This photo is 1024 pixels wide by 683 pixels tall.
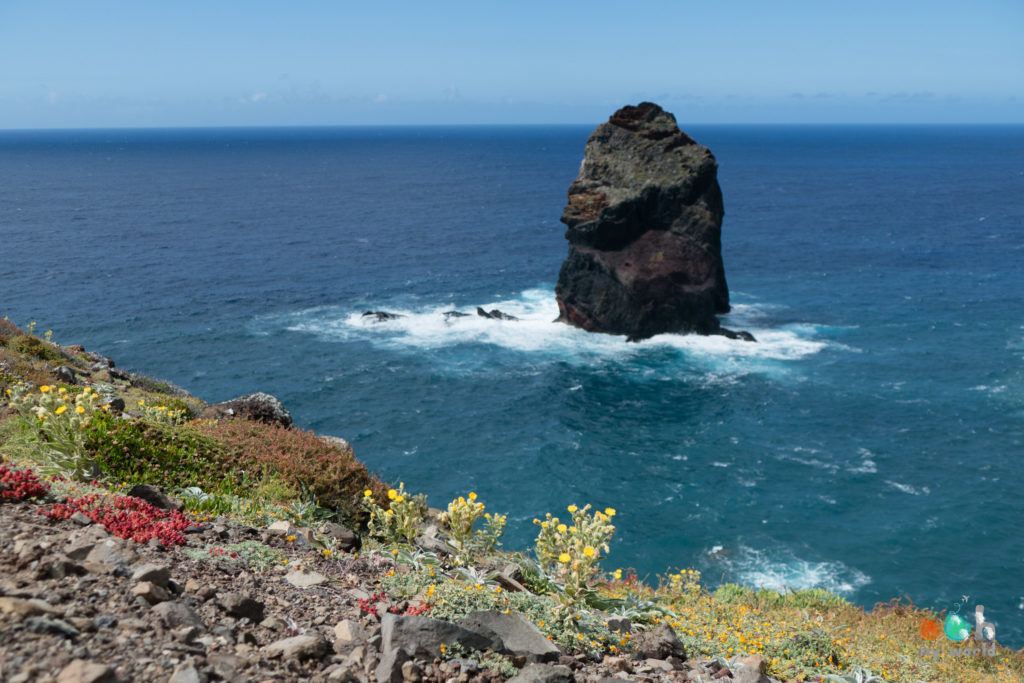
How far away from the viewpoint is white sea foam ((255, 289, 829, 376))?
53.6 metres

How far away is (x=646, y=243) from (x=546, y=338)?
12.1 metres

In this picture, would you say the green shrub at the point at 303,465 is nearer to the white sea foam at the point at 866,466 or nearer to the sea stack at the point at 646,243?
the white sea foam at the point at 866,466

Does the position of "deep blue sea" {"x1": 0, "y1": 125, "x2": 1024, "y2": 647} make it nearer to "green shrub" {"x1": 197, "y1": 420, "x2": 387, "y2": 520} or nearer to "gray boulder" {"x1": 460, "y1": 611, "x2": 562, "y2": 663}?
"green shrub" {"x1": 197, "y1": 420, "x2": 387, "y2": 520}

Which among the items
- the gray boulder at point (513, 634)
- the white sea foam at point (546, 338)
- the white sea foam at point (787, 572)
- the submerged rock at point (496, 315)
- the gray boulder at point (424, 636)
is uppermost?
the gray boulder at point (424, 636)

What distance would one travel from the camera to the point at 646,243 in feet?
199

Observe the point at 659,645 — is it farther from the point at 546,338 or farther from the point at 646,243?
the point at 646,243

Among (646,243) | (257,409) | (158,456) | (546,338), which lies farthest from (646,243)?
(158,456)

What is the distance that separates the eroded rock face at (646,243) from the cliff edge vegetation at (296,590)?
46317 millimetres

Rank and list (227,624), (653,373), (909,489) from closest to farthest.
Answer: (227,624) < (909,489) < (653,373)

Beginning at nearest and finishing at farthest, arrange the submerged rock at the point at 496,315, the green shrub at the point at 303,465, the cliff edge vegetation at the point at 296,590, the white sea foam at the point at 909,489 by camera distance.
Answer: the cliff edge vegetation at the point at 296,590 < the green shrub at the point at 303,465 < the white sea foam at the point at 909,489 < the submerged rock at the point at 496,315

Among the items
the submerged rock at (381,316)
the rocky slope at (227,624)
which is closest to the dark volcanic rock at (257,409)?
the rocky slope at (227,624)

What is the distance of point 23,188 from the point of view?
14475 cm

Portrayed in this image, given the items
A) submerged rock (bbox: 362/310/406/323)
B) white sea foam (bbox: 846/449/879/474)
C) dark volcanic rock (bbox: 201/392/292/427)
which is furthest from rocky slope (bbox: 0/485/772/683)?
submerged rock (bbox: 362/310/406/323)

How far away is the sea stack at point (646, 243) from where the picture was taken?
59.2 meters
